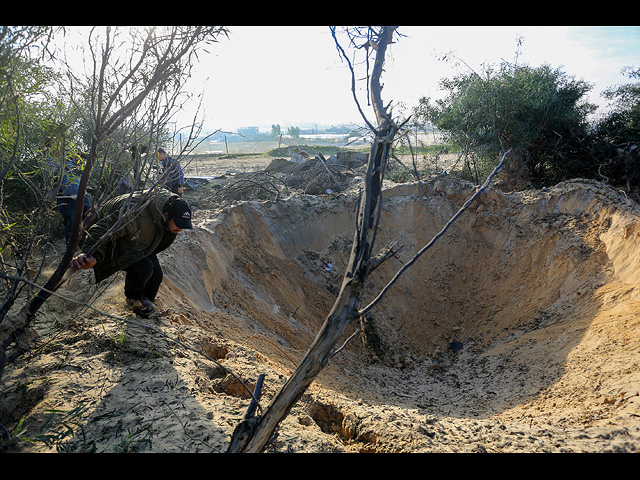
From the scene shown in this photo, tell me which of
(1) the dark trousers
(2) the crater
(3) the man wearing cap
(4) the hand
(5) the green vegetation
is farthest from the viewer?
(5) the green vegetation

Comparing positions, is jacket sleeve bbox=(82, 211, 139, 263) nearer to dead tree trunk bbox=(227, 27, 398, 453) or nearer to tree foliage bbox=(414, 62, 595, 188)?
dead tree trunk bbox=(227, 27, 398, 453)

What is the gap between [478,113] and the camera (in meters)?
10.3

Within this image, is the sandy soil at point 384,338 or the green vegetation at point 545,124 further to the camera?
the green vegetation at point 545,124

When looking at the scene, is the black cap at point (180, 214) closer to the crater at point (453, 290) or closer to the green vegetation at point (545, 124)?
the crater at point (453, 290)

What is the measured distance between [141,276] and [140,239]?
0.35 m

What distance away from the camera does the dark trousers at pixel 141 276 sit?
3.64 m

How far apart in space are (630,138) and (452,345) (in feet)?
24.8

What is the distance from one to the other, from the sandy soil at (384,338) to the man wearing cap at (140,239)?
0.96 ft

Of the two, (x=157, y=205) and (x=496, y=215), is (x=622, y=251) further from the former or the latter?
(x=157, y=205)

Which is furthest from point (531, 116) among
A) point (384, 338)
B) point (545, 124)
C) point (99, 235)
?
point (99, 235)

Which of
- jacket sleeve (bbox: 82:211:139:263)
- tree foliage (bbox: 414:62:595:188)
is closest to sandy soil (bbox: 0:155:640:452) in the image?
jacket sleeve (bbox: 82:211:139:263)

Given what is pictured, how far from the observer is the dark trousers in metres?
3.64

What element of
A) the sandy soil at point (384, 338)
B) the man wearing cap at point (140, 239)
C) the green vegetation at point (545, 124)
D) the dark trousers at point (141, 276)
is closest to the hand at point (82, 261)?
the man wearing cap at point (140, 239)

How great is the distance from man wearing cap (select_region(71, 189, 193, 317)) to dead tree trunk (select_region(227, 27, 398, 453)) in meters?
2.04
